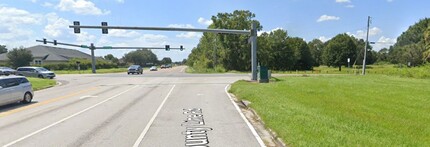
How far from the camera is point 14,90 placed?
60.5 ft

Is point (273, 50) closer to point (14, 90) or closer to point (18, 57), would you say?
point (18, 57)

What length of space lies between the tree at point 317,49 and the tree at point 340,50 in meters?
25.6

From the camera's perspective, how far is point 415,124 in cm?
1073

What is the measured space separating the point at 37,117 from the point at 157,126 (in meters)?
5.34

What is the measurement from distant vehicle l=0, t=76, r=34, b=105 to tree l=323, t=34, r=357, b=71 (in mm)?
96926

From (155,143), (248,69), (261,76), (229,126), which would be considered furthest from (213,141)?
(248,69)

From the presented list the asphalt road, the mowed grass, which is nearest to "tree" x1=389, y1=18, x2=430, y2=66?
the mowed grass

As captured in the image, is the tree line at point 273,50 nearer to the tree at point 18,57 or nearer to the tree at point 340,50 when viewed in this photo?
the tree at point 340,50

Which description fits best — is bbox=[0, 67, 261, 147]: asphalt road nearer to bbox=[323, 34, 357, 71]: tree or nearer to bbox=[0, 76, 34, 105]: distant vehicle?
bbox=[0, 76, 34, 105]: distant vehicle

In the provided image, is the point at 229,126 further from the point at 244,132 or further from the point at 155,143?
the point at 155,143

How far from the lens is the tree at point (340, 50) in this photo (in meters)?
107

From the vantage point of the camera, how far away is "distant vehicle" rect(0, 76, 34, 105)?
17.6 m

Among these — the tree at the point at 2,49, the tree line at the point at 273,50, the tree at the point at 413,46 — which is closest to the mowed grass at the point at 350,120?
the tree at the point at 413,46

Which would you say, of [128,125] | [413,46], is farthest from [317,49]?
[128,125]
